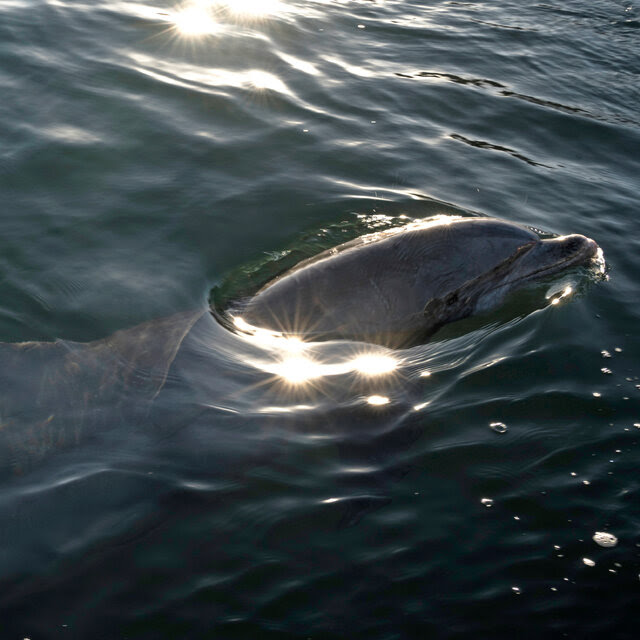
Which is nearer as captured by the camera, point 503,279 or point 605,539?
point 605,539

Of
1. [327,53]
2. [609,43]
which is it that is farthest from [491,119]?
[609,43]

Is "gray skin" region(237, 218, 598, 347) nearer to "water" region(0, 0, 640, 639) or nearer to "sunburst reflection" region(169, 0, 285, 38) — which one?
"water" region(0, 0, 640, 639)

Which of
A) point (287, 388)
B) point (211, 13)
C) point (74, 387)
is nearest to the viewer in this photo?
point (74, 387)

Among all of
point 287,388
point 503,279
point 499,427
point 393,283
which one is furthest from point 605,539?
point 287,388

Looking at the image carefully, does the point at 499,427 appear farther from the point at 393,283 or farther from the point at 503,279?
the point at 393,283

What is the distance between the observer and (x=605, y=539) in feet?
15.7

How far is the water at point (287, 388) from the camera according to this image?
4.43 meters

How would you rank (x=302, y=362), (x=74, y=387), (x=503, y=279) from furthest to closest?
(x=503, y=279), (x=302, y=362), (x=74, y=387)

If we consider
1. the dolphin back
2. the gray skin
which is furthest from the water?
the gray skin

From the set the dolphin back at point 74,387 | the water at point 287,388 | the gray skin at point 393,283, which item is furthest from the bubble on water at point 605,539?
the dolphin back at point 74,387

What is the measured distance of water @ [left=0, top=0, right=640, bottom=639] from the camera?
443cm

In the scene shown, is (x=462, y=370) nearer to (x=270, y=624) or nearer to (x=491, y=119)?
(x=270, y=624)

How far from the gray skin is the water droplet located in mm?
891

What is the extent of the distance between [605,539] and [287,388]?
8.02 ft
